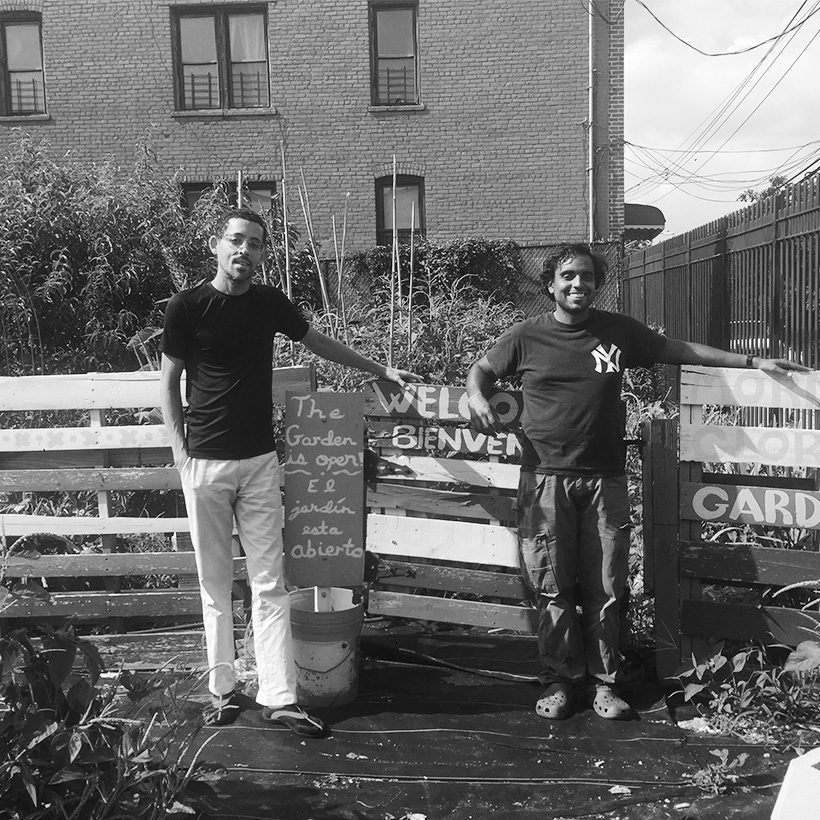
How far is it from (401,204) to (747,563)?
45.5 ft

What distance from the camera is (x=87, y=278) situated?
8820 millimetres

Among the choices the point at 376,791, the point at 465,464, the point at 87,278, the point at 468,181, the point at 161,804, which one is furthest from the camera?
the point at 468,181

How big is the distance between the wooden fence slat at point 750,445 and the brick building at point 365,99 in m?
13.0

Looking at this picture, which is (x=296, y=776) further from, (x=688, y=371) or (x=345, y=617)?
(x=688, y=371)

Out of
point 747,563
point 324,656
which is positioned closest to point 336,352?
point 324,656

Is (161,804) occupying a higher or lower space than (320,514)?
lower

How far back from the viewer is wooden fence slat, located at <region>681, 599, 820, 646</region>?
403cm

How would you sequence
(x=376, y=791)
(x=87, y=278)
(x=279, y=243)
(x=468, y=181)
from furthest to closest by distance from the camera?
(x=468, y=181) → (x=279, y=243) → (x=87, y=278) → (x=376, y=791)

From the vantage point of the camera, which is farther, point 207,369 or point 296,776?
point 207,369

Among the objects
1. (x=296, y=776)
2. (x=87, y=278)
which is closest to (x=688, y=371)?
(x=296, y=776)

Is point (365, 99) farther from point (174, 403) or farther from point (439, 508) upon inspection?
point (174, 403)

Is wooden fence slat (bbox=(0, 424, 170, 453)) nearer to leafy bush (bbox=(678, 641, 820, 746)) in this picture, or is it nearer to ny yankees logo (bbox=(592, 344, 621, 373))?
ny yankees logo (bbox=(592, 344, 621, 373))

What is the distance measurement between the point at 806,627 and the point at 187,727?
2732mm

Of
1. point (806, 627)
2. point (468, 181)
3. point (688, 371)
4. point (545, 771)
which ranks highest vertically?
point (468, 181)
